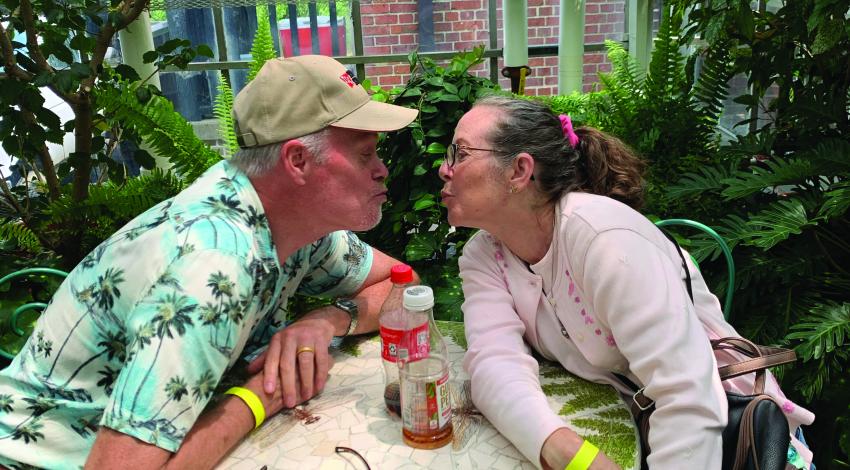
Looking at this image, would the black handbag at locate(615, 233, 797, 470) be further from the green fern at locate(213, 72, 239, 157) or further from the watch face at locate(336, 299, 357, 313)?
the green fern at locate(213, 72, 239, 157)

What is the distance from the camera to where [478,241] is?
2062mm

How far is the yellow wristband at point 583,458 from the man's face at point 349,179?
0.78m

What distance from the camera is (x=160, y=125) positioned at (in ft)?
10.2

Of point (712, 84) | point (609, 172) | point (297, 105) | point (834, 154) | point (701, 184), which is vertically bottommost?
point (701, 184)

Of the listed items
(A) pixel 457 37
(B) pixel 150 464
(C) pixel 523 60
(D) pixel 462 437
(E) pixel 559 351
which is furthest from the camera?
(A) pixel 457 37

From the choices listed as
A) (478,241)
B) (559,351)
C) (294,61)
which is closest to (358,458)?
(559,351)

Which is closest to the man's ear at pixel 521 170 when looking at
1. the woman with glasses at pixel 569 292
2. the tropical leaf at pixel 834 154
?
the woman with glasses at pixel 569 292

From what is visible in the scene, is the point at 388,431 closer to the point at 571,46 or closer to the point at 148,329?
the point at 148,329

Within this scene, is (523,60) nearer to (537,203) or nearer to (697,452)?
(537,203)

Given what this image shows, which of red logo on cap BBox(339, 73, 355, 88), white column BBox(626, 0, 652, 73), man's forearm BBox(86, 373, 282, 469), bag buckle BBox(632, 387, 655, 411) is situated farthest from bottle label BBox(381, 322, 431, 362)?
white column BBox(626, 0, 652, 73)

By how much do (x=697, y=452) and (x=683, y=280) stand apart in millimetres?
464

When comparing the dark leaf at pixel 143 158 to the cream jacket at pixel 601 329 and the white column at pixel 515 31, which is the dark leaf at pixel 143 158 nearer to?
the cream jacket at pixel 601 329

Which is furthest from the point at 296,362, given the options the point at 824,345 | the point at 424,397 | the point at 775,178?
the point at 775,178

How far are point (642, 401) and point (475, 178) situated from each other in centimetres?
→ 73
